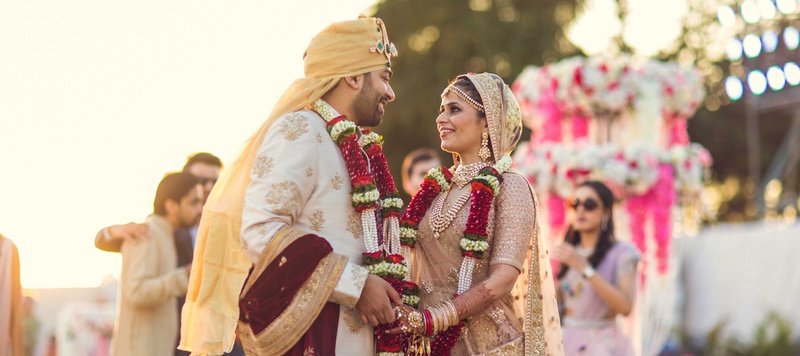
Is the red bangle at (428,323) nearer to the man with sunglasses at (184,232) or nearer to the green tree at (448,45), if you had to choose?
the man with sunglasses at (184,232)

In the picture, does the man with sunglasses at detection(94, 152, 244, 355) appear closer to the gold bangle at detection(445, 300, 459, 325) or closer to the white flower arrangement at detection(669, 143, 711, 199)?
the gold bangle at detection(445, 300, 459, 325)

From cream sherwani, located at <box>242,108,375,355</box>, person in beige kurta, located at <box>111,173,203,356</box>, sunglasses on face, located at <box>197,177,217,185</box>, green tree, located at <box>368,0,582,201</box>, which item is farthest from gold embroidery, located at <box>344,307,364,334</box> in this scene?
green tree, located at <box>368,0,582,201</box>

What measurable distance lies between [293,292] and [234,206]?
1.38 ft

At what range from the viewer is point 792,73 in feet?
54.3

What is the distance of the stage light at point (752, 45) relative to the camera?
657 inches

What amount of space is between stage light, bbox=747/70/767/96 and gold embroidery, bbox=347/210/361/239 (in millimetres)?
14097

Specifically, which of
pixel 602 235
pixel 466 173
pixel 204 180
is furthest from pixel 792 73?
pixel 466 173

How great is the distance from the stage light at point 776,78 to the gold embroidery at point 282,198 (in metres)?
14.3

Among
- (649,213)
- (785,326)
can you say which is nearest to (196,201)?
(649,213)

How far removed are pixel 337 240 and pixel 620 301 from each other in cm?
291

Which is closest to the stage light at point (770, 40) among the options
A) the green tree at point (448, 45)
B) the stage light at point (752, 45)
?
the stage light at point (752, 45)

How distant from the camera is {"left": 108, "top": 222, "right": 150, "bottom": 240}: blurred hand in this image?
5691mm

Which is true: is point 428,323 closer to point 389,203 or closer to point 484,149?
point 389,203

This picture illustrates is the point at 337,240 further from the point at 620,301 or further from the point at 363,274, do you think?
the point at 620,301
